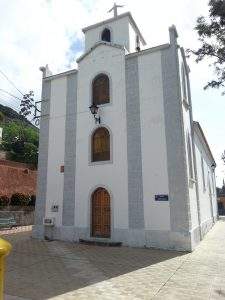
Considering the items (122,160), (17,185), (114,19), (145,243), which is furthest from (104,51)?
(17,185)

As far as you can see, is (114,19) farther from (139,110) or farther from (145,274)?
(145,274)

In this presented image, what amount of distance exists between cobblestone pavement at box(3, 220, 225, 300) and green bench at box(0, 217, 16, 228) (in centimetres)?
700

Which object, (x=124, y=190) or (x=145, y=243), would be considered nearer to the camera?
(x=145, y=243)

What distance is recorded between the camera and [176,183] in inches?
478

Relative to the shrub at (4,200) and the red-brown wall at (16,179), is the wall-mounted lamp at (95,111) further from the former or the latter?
the red-brown wall at (16,179)

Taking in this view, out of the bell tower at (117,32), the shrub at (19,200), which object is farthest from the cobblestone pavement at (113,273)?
the bell tower at (117,32)

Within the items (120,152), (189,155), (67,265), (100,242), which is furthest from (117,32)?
(67,265)

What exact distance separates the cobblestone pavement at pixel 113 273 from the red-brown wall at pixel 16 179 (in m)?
10.8

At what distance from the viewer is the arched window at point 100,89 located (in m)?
14.9

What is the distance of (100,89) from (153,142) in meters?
4.24

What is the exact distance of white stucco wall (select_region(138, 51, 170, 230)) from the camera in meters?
12.3

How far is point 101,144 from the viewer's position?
1427 centimetres

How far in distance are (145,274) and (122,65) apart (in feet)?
33.3

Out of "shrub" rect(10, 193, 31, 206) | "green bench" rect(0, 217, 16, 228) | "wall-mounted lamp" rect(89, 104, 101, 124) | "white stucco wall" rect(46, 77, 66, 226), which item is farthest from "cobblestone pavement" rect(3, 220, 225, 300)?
"shrub" rect(10, 193, 31, 206)
